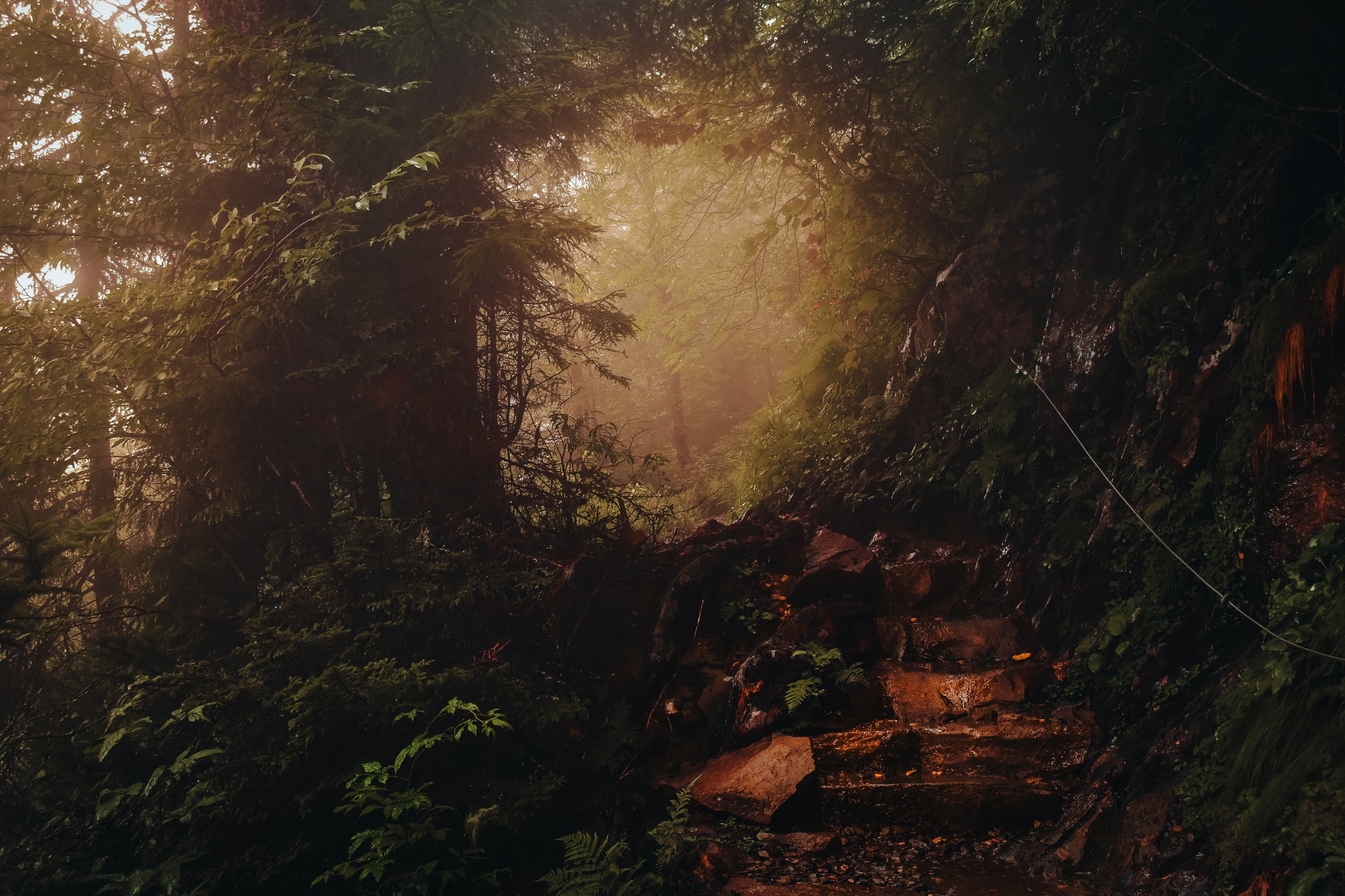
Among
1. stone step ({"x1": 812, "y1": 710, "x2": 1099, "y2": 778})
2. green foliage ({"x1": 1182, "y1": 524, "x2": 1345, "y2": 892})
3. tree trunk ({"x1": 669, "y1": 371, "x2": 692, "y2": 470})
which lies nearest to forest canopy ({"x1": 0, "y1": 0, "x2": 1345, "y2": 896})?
green foliage ({"x1": 1182, "y1": 524, "x2": 1345, "y2": 892})

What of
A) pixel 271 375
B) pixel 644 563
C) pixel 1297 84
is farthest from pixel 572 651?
pixel 1297 84

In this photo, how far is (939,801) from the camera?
4.80 m

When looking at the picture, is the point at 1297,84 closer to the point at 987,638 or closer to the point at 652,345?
the point at 987,638

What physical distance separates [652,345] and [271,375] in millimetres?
20484

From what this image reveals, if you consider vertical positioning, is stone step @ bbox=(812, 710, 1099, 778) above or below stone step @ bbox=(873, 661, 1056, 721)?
below

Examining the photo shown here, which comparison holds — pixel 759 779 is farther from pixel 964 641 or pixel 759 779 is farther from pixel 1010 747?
pixel 964 641

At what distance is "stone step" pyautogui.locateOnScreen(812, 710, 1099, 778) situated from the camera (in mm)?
5012

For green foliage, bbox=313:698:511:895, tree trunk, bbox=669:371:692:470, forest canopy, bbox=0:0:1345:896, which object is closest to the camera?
green foliage, bbox=313:698:511:895

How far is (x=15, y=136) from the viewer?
19.7 ft

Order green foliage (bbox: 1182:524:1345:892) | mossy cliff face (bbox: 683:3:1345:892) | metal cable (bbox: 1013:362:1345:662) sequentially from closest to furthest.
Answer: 1. green foliage (bbox: 1182:524:1345:892)
2. metal cable (bbox: 1013:362:1345:662)
3. mossy cliff face (bbox: 683:3:1345:892)

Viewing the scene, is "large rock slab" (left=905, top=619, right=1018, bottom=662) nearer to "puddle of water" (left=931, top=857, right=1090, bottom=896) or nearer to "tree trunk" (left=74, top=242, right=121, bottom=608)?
"puddle of water" (left=931, top=857, right=1090, bottom=896)

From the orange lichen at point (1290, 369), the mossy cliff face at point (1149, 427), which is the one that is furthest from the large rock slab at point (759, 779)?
the orange lichen at point (1290, 369)

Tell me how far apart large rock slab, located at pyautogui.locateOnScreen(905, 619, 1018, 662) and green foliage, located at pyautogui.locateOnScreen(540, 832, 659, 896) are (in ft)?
11.7

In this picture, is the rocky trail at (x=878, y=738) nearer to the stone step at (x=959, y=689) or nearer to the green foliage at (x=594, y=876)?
the stone step at (x=959, y=689)
